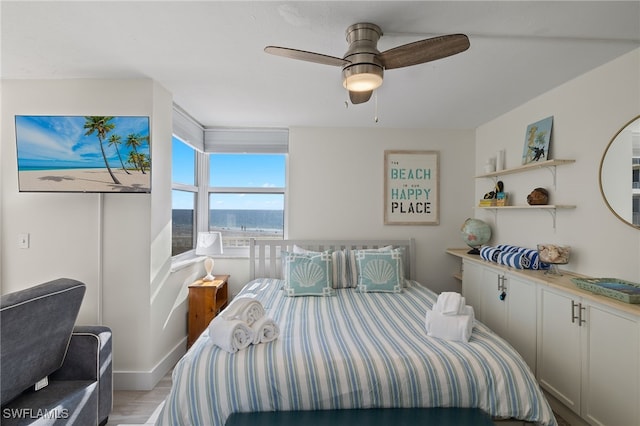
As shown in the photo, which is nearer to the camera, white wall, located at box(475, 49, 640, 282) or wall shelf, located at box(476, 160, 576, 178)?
white wall, located at box(475, 49, 640, 282)

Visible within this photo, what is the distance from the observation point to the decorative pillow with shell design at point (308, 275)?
281 centimetres

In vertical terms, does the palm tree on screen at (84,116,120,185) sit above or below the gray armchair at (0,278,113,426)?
above

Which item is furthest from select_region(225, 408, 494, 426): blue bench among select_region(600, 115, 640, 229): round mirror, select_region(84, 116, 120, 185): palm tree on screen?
select_region(84, 116, 120, 185): palm tree on screen

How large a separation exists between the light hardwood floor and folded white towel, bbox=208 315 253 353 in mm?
1012

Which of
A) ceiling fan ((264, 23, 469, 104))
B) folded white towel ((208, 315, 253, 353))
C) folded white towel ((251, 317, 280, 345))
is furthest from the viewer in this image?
folded white towel ((251, 317, 280, 345))

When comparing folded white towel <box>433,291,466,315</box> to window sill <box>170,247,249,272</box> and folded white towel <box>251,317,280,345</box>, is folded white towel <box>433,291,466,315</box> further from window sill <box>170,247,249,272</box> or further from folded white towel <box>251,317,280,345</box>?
window sill <box>170,247,249,272</box>

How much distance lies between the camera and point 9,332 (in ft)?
4.58

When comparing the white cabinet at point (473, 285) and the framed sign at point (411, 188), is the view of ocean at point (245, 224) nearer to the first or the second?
the framed sign at point (411, 188)

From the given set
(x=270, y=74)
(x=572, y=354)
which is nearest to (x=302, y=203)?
(x=270, y=74)

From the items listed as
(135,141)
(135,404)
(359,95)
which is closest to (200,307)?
(135,404)

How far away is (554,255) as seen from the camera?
223cm

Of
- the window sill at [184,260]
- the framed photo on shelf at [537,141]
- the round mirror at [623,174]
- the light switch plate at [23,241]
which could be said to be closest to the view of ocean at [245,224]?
the window sill at [184,260]

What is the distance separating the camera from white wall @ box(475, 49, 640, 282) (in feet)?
6.36

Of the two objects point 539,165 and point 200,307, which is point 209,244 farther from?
point 539,165
